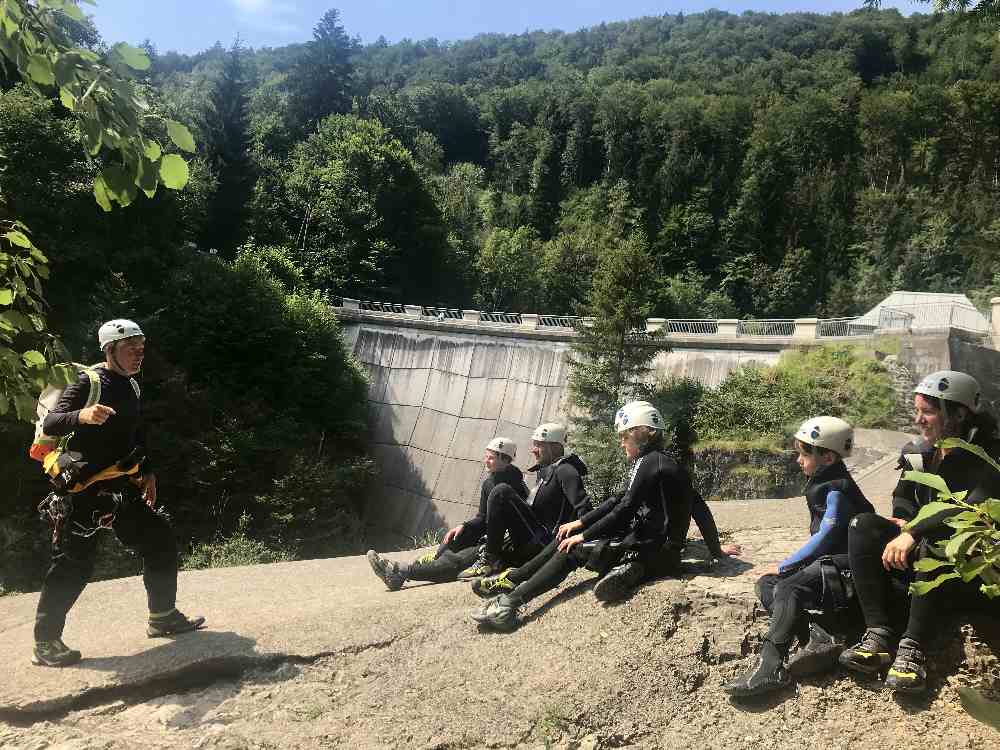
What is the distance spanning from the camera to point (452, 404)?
1014 inches

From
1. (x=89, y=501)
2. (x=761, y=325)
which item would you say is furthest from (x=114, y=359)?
(x=761, y=325)

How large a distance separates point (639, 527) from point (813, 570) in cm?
125

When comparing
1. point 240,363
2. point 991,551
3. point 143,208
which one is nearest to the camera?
point 991,551

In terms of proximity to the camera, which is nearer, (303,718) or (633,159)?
(303,718)

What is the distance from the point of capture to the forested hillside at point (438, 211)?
20422 millimetres

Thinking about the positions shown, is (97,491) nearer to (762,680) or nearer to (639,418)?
(639,418)

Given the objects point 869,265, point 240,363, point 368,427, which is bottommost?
point 368,427

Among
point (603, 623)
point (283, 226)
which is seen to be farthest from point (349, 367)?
point (603, 623)

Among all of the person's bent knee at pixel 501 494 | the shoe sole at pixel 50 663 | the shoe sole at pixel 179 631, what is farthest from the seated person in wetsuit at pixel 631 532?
the shoe sole at pixel 50 663

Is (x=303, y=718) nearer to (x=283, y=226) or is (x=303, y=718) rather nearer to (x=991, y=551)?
(x=991, y=551)

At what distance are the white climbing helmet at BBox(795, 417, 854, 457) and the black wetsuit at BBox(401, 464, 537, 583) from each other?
243cm

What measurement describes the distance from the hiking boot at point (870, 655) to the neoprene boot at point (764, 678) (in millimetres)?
278

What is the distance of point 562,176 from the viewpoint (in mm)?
65875

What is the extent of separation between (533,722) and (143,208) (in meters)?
26.1
